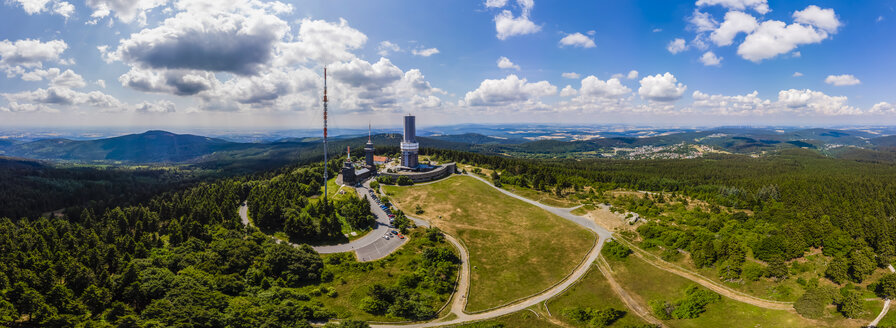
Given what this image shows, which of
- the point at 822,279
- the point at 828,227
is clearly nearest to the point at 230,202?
the point at 822,279

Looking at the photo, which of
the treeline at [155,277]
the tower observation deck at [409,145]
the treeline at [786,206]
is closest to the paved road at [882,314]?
the treeline at [786,206]

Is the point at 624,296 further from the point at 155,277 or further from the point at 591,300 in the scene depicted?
the point at 155,277

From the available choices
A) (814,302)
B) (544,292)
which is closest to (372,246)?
(544,292)

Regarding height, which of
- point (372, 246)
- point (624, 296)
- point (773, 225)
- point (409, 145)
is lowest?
point (624, 296)

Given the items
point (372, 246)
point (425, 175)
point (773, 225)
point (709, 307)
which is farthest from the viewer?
point (425, 175)

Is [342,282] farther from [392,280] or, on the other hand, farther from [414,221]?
[414,221]
